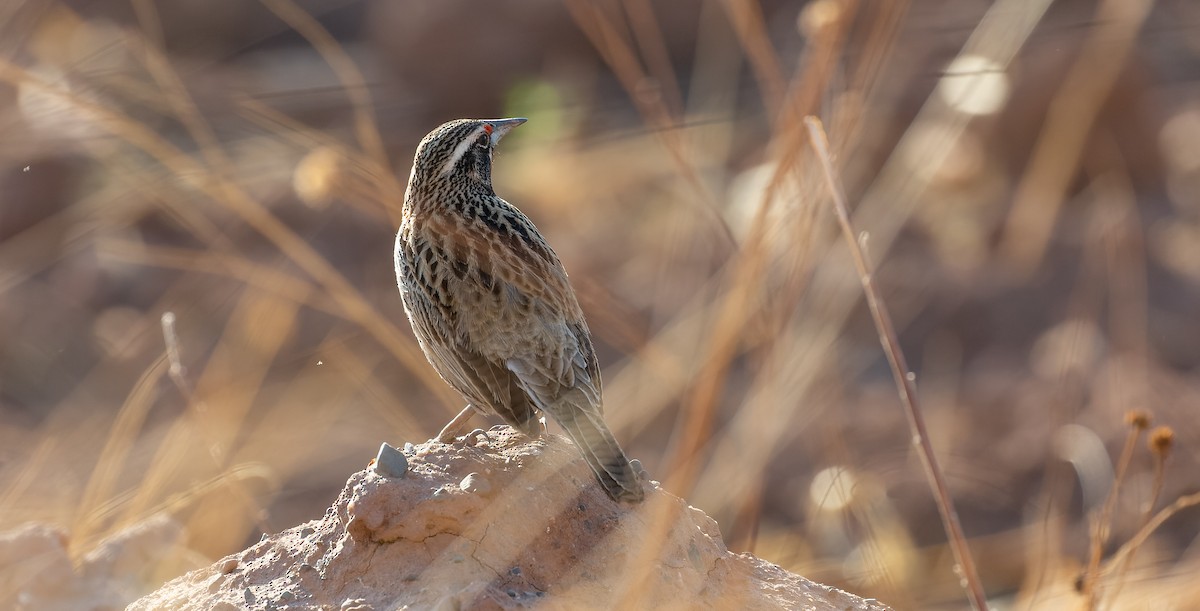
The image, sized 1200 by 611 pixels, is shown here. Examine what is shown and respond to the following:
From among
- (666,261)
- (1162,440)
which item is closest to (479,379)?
(1162,440)

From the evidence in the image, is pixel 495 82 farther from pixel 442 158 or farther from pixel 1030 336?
pixel 442 158

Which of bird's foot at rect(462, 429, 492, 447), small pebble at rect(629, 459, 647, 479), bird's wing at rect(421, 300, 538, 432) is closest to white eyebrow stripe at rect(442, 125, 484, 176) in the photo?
bird's wing at rect(421, 300, 538, 432)

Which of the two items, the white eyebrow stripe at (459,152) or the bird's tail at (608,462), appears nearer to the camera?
the bird's tail at (608,462)

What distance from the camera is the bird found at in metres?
4.68

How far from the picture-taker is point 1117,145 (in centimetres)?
1471

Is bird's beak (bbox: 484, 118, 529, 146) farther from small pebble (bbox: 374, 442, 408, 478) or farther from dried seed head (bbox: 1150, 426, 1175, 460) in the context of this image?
dried seed head (bbox: 1150, 426, 1175, 460)

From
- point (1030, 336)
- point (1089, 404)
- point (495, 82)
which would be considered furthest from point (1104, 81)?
point (495, 82)

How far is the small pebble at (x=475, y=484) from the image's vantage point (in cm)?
393

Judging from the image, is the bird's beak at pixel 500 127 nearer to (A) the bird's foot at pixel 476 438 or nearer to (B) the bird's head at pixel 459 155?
(B) the bird's head at pixel 459 155

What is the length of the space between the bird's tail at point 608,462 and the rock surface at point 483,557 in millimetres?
57

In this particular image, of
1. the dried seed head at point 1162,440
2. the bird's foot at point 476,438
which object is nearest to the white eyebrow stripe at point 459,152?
the bird's foot at point 476,438

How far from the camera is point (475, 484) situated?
395 centimetres

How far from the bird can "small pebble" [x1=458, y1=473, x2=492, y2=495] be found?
0.37 meters

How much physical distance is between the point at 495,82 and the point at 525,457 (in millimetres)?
13503
